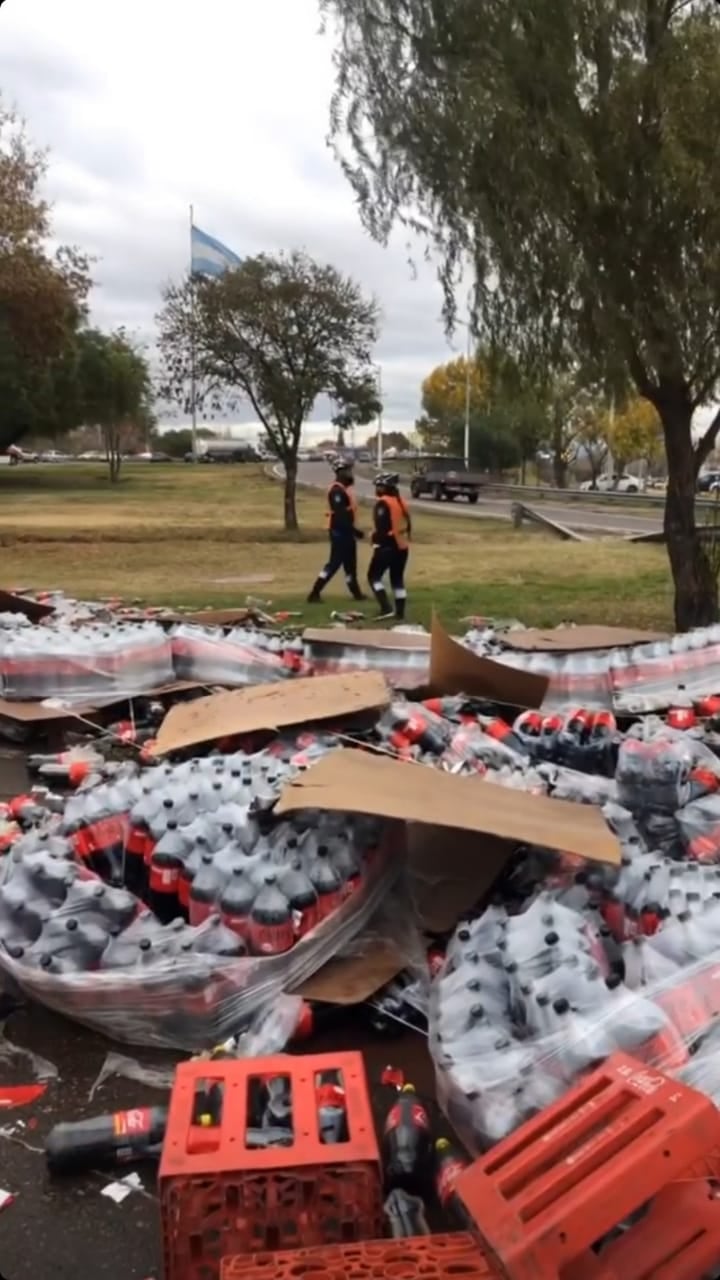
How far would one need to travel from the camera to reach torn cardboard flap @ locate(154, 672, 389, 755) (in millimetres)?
5422

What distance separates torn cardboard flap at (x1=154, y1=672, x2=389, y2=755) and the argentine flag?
1852cm

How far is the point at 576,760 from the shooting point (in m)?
5.35

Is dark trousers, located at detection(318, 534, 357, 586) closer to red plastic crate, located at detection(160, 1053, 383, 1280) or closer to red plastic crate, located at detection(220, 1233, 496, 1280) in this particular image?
A: red plastic crate, located at detection(160, 1053, 383, 1280)

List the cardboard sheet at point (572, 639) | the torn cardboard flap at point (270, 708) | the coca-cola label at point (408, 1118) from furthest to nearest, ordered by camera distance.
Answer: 1. the cardboard sheet at point (572, 639)
2. the torn cardboard flap at point (270, 708)
3. the coca-cola label at point (408, 1118)

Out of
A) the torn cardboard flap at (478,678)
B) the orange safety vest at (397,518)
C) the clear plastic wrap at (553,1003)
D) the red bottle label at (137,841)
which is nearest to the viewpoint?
the clear plastic wrap at (553,1003)

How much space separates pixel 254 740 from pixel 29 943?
196cm

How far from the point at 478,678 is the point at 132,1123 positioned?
3.68m

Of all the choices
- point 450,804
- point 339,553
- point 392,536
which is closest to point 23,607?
point 392,536

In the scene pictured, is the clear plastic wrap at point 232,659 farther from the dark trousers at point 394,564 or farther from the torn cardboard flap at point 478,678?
the dark trousers at point 394,564

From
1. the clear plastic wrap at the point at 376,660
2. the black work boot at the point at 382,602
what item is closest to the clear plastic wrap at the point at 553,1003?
the clear plastic wrap at the point at 376,660

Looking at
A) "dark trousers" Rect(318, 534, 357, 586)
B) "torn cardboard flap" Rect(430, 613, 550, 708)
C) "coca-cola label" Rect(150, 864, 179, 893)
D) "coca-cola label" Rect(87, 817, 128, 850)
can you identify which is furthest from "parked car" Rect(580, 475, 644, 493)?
"coca-cola label" Rect(150, 864, 179, 893)

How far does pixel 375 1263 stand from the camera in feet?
6.88

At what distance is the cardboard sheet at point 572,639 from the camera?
7.05 meters

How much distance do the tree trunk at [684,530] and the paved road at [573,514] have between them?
1517 centimetres
